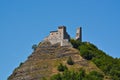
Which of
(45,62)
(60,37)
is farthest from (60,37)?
(45,62)

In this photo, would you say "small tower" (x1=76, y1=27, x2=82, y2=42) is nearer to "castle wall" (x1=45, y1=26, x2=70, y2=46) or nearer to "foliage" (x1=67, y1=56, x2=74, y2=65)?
"castle wall" (x1=45, y1=26, x2=70, y2=46)

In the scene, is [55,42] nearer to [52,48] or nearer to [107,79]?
[52,48]

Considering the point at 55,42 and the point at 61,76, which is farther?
the point at 55,42

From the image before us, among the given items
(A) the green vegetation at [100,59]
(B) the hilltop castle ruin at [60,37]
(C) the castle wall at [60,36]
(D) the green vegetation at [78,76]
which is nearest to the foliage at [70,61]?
→ (A) the green vegetation at [100,59]

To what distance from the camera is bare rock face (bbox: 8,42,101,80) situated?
446ft

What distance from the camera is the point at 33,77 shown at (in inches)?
5369

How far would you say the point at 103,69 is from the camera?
447 ft

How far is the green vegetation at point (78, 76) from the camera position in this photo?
5172 inches

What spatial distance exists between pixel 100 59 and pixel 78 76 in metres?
9.47

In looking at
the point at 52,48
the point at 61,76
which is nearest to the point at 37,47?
the point at 52,48

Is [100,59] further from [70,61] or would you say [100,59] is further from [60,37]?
[60,37]

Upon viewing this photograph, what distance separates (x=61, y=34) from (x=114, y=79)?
42.3 ft

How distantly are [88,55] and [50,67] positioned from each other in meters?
7.12

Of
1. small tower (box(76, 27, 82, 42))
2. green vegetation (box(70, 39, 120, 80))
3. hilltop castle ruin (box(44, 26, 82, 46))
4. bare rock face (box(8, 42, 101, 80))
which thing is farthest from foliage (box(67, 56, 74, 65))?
small tower (box(76, 27, 82, 42))
